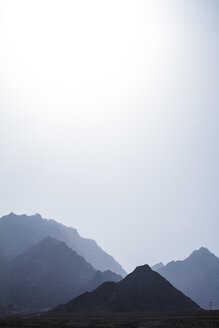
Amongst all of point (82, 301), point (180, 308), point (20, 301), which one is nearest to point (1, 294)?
point (20, 301)

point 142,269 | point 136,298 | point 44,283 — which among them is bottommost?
point 136,298

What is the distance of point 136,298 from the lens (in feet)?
357

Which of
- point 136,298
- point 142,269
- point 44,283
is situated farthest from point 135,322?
point 44,283

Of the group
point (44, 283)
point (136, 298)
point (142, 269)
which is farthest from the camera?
point (44, 283)

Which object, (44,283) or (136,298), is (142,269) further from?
(44,283)

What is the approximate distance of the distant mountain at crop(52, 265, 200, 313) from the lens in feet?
340

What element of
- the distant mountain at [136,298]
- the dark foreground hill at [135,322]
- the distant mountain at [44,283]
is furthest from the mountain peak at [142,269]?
the distant mountain at [44,283]

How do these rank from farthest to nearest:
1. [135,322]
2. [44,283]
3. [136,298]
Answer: [44,283] → [136,298] → [135,322]

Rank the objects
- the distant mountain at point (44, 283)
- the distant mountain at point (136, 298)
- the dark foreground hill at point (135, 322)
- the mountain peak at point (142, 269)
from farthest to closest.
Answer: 1. the distant mountain at point (44, 283)
2. the mountain peak at point (142, 269)
3. the distant mountain at point (136, 298)
4. the dark foreground hill at point (135, 322)

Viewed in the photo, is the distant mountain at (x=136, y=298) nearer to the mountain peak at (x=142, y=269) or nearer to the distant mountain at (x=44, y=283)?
the mountain peak at (x=142, y=269)

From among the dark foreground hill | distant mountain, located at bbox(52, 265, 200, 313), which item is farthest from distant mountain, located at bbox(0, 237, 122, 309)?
the dark foreground hill

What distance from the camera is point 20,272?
7751 inches

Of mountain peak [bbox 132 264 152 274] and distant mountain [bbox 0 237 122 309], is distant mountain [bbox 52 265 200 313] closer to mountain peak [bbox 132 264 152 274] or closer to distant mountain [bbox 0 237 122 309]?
mountain peak [bbox 132 264 152 274]

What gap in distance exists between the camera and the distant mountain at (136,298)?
104 meters
